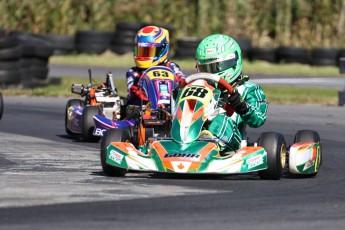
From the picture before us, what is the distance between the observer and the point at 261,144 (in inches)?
320

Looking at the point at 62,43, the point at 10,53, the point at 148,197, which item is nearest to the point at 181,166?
the point at 148,197

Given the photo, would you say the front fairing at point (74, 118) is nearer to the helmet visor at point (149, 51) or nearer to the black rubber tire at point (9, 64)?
the helmet visor at point (149, 51)

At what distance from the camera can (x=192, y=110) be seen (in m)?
8.21

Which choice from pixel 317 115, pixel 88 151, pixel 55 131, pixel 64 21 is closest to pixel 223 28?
pixel 64 21

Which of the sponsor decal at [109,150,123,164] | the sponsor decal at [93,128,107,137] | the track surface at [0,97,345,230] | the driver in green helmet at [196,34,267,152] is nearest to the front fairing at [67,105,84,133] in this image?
the sponsor decal at [93,128,107,137]

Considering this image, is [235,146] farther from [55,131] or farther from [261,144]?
[55,131]

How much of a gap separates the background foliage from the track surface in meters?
18.2

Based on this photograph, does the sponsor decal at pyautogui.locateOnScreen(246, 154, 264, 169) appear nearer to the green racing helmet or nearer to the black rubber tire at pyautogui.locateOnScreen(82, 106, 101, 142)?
the green racing helmet

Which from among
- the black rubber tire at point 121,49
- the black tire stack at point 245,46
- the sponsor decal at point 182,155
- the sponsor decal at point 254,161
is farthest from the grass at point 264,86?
the sponsor decal at point 182,155

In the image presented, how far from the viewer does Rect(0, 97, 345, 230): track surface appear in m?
5.91

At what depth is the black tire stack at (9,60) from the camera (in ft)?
59.5

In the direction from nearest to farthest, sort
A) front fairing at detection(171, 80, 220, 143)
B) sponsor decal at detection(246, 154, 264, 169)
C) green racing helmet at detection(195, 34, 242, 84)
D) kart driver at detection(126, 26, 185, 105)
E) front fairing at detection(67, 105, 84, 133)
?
1. sponsor decal at detection(246, 154, 264, 169)
2. front fairing at detection(171, 80, 220, 143)
3. green racing helmet at detection(195, 34, 242, 84)
4. kart driver at detection(126, 26, 185, 105)
5. front fairing at detection(67, 105, 84, 133)

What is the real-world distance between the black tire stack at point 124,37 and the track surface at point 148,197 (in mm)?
15914

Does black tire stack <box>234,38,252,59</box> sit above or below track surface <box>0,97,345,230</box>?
below
